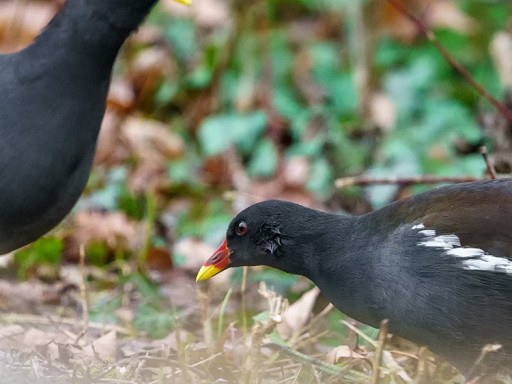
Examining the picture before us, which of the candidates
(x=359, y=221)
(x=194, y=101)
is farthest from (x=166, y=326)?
(x=194, y=101)

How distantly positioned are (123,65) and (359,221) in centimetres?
391

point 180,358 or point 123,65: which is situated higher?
point 123,65

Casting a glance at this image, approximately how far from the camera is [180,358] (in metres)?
2.74

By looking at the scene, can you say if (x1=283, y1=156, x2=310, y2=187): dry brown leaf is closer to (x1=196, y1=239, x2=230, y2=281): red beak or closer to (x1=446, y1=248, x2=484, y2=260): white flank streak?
(x1=196, y1=239, x2=230, y2=281): red beak

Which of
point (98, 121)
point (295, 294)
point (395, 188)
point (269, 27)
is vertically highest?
point (269, 27)

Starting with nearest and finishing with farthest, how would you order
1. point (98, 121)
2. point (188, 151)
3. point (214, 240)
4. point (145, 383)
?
1. point (145, 383)
2. point (98, 121)
3. point (214, 240)
4. point (188, 151)

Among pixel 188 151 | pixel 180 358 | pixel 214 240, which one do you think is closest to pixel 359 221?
pixel 180 358

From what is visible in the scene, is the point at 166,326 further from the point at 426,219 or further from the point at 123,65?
the point at 123,65

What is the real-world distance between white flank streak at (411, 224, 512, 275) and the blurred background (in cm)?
148

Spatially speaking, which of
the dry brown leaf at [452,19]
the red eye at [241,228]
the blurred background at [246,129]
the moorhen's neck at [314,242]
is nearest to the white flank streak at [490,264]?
the moorhen's neck at [314,242]

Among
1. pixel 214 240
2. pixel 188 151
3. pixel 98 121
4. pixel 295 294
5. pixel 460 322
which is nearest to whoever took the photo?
pixel 460 322

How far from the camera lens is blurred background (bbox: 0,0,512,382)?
171 inches

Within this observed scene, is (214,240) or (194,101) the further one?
(194,101)

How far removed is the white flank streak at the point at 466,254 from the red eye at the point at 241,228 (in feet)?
2.26
